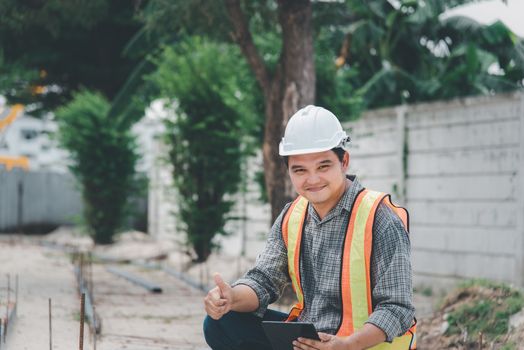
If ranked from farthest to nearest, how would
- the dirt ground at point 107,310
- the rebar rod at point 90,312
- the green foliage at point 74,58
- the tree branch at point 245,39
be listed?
the green foliage at point 74,58 < the tree branch at point 245,39 < the dirt ground at point 107,310 < the rebar rod at point 90,312

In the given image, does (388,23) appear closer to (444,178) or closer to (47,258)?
(444,178)

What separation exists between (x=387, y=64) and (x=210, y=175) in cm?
643

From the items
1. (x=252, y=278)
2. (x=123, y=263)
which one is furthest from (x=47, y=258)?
(x=252, y=278)

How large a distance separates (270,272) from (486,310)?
323cm

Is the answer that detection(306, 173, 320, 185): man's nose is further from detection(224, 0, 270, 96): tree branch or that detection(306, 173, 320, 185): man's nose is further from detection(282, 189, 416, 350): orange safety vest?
detection(224, 0, 270, 96): tree branch

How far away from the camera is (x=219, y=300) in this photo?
3451 millimetres

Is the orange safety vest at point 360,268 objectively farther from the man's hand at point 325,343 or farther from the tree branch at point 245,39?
the tree branch at point 245,39

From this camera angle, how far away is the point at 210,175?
12.5m

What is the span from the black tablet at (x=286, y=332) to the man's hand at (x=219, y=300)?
0.24 m

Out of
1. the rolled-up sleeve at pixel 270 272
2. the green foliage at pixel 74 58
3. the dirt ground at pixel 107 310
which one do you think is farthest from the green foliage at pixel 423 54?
the rolled-up sleeve at pixel 270 272

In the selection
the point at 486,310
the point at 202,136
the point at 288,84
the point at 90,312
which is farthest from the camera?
the point at 202,136

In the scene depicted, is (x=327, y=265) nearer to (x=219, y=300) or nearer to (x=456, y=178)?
(x=219, y=300)

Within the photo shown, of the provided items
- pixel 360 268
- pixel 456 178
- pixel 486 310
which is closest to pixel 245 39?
pixel 456 178

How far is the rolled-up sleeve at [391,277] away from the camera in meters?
3.17
